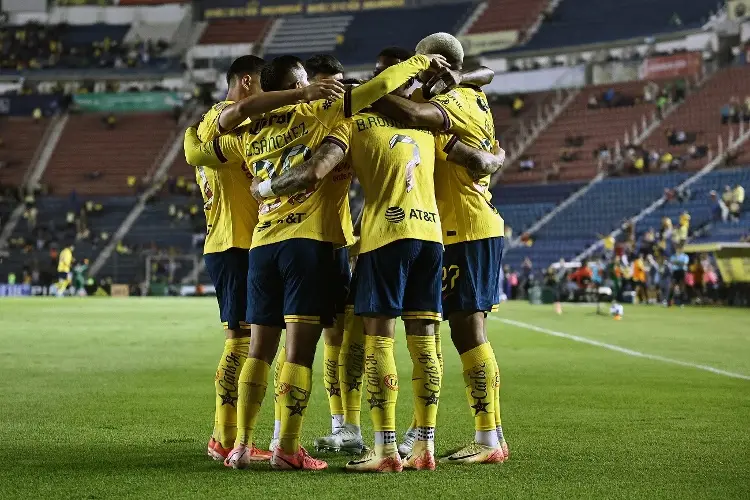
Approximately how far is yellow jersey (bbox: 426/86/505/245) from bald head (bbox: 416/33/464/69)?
7.2 inches

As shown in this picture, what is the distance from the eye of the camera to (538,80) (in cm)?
5384

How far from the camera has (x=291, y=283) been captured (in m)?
5.94

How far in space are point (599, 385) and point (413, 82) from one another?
536 centimetres

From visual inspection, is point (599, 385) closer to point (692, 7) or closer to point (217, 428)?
point (217, 428)

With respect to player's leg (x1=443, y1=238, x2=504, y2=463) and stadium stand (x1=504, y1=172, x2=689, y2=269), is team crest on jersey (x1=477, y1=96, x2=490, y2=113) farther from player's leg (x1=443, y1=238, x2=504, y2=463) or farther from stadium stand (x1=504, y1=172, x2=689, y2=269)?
stadium stand (x1=504, y1=172, x2=689, y2=269)

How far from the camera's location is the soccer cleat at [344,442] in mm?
6746

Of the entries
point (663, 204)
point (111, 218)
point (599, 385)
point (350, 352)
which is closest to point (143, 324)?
point (599, 385)

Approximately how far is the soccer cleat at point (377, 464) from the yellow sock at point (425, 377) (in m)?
0.28

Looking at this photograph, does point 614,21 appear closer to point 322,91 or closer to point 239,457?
point 322,91

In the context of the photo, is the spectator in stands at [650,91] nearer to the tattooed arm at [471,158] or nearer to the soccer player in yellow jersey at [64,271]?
the soccer player in yellow jersey at [64,271]

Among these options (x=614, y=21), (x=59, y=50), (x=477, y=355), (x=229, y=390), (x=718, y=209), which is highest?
(x=59, y=50)

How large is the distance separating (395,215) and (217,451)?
1.76 m

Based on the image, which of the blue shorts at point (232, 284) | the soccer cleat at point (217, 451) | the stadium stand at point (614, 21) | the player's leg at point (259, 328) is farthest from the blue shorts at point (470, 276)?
the stadium stand at point (614, 21)

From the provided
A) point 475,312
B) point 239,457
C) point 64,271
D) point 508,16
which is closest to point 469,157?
point 475,312
